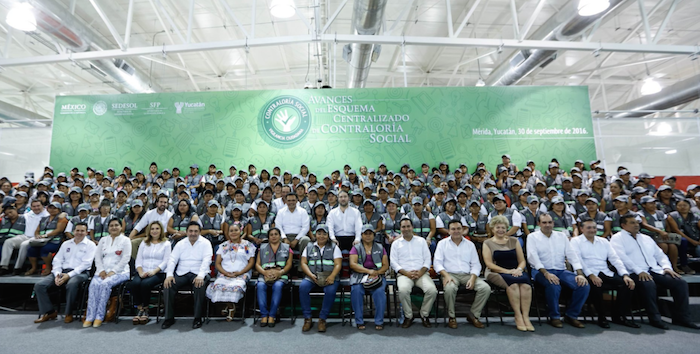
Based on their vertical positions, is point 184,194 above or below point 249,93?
below

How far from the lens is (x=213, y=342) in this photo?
11.1 feet

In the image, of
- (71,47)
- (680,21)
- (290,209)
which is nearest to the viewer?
(290,209)

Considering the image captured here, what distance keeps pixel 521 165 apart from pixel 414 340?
6.54 metres

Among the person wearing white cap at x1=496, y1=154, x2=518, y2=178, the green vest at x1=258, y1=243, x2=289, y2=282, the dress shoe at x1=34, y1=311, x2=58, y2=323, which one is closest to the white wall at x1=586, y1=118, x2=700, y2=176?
the person wearing white cap at x1=496, y1=154, x2=518, y2=178

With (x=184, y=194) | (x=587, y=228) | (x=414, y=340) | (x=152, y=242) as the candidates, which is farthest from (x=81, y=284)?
(x=587, y=228)

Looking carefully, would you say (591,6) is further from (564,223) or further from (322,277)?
(322,277)

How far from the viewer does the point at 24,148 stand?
9.63 meters

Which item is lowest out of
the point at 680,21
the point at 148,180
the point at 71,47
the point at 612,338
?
the point at 612,338

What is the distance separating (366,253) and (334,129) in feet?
16.1

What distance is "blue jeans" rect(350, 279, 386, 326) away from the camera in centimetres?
378

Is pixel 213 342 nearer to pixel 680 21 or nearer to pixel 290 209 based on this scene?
pixel 290 209

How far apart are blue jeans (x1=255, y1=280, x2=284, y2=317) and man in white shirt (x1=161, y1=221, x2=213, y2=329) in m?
0.71

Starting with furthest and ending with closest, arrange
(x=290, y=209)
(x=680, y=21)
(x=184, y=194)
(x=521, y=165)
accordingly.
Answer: (x=680, y=21)
(x=521, y=165)
(x=184, y=194)
(x=290, y=209)

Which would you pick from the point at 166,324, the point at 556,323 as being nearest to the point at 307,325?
the point at 166,324
